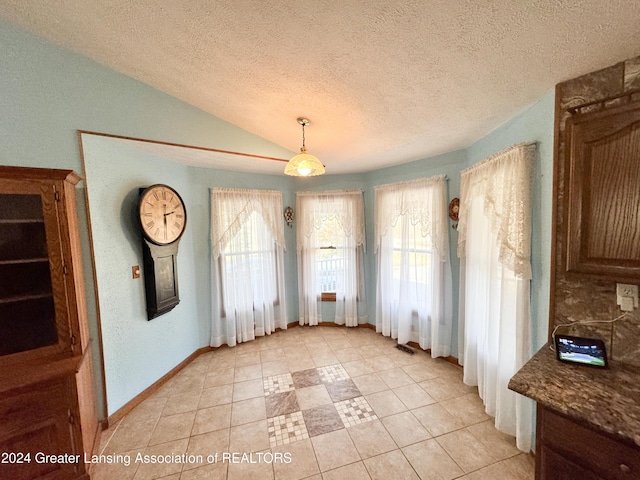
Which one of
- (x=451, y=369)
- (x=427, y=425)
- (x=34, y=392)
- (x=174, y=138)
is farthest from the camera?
(x=451, y=369)

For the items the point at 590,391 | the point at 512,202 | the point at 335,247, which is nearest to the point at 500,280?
the point at 512,202

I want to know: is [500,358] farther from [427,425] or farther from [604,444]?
[604,444]

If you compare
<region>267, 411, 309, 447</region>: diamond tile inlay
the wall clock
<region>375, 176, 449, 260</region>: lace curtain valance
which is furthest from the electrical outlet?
the wall clock

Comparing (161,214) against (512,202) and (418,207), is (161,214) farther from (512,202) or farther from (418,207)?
(512,202)

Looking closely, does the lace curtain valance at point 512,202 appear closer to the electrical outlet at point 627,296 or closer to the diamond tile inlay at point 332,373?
the electrical outlet at point 627,296

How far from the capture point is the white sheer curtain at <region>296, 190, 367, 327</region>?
139 inches

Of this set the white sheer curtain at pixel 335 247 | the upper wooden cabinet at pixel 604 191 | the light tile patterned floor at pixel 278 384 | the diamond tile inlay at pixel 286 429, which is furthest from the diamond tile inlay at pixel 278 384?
the upper wooden cabinet at pixel 604 191

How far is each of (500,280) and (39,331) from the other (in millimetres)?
3088

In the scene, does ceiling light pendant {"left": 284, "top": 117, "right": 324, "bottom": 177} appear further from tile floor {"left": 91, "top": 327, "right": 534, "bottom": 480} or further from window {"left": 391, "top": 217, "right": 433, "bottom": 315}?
tile floor {"left": 91, "top": 327, "right": 534, "bottom": 480}

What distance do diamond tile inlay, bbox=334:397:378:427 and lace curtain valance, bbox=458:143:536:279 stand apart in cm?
161

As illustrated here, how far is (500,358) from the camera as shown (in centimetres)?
179

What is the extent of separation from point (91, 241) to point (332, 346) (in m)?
2.73

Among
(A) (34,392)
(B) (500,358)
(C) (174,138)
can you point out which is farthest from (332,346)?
(C) (174,138)

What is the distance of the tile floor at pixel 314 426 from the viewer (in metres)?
1.59
